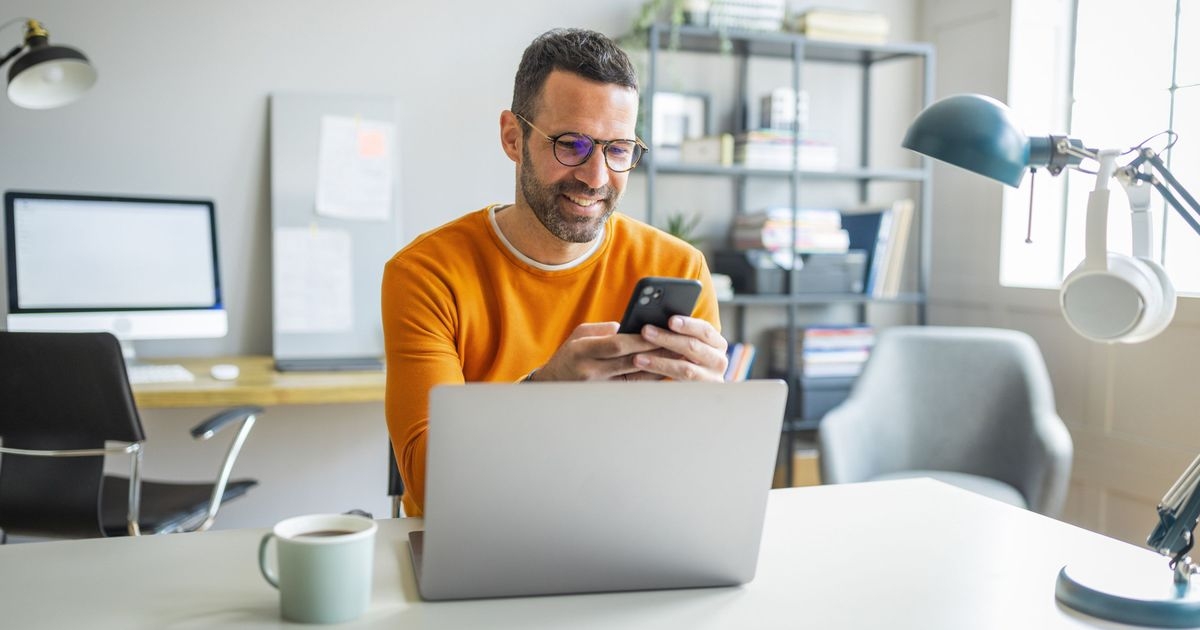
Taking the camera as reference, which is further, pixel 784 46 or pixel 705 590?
pixel 784 46

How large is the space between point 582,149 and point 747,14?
1.83 m

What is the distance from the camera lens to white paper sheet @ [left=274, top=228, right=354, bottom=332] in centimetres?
296

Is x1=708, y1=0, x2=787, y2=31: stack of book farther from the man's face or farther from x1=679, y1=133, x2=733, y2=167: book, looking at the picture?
the man's face

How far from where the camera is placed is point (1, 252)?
276 centimetres

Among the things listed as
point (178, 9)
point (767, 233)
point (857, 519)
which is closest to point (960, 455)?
point (767, 233)

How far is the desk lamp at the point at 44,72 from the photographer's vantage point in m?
2.42

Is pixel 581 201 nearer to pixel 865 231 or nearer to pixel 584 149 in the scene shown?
pixel 584 149

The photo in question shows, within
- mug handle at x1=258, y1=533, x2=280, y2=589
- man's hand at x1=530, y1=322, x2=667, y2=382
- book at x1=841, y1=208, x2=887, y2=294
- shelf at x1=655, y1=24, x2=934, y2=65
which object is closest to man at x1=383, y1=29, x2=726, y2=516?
man's hand at x1=530, y1=322, x2=667, y2=382

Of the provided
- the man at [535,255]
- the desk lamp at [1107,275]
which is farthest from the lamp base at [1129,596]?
the man at [535,255]

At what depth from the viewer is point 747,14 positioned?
3.24 meters

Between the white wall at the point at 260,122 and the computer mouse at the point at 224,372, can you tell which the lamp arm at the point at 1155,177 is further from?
the white wall at the point at 260,122

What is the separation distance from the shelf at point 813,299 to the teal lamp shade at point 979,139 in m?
2.14

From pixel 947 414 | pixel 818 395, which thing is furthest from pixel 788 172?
pixel 947 414

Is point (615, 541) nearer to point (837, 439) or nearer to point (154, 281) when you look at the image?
point (837, 439)
